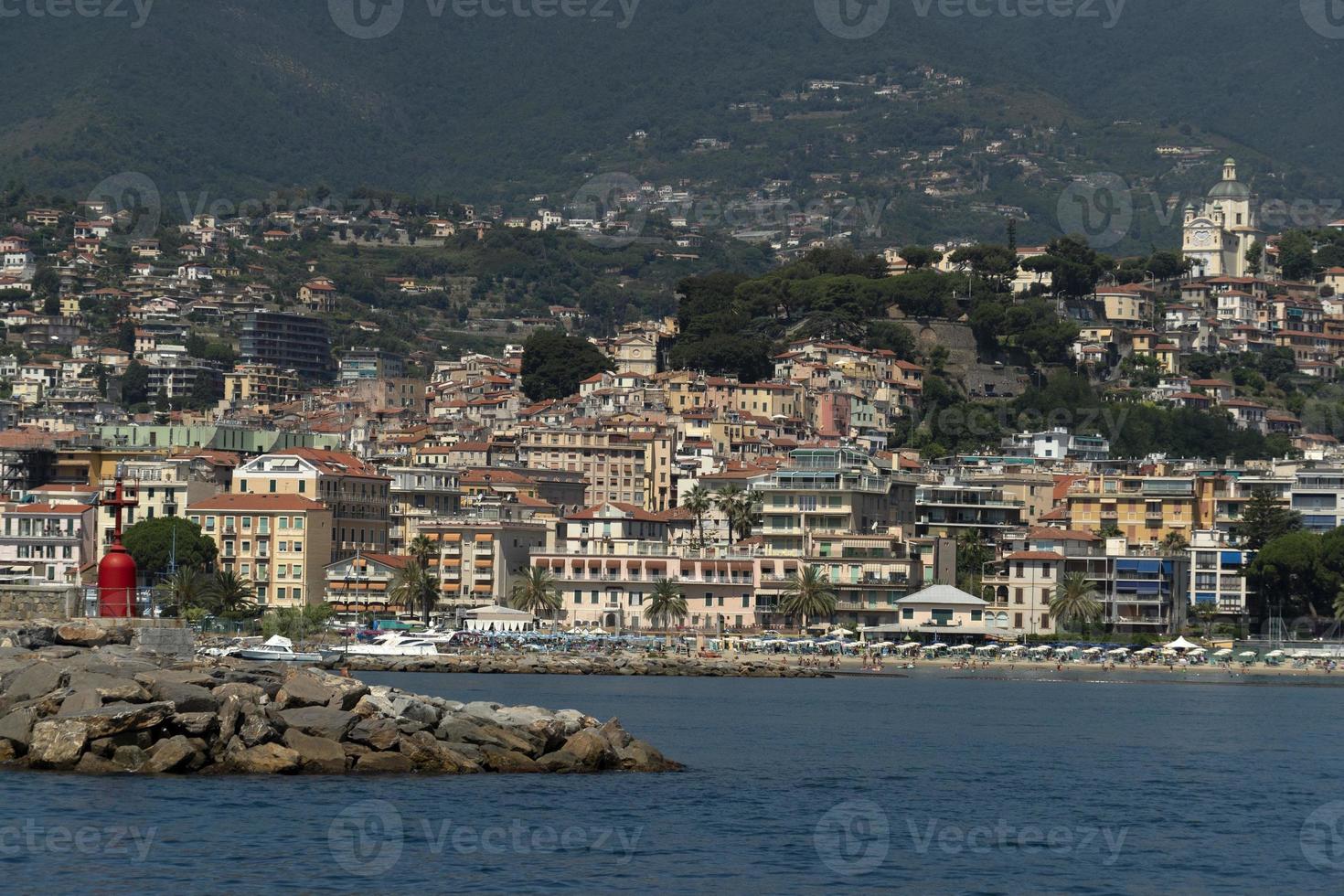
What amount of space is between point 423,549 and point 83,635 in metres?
56.6

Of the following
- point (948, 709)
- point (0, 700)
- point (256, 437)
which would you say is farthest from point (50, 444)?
point (0, 700)

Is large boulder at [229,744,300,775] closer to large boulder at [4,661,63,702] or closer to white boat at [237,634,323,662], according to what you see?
large boulder at [4,661,63,702]

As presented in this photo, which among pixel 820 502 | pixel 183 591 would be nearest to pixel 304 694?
pixel 183 591

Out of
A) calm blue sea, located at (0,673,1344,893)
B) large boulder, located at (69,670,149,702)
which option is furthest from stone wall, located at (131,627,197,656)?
calm blue sea, located at (0,673,1344,893)

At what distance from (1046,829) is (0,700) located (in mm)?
17846

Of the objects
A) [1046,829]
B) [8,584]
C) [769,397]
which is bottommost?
[1046,829]

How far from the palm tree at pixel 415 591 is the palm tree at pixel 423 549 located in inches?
103

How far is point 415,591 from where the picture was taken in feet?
321

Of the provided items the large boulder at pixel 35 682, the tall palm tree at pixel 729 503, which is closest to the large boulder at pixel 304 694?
the large boulder at pixel 35 682

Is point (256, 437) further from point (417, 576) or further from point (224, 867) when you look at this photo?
point (224, 867)

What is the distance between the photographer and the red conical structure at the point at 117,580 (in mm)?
45625

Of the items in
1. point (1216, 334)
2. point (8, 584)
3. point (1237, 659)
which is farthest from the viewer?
point (1216, 334)

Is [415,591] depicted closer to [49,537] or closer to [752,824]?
[49,537]

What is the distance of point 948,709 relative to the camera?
222ft
